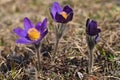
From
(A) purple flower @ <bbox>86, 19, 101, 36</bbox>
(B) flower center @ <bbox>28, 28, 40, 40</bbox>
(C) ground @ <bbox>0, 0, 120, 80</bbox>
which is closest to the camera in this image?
(A) purple flower @ <bbox>86, 19, 101, 36</bbox>

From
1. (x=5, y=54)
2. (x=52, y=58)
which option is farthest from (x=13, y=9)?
(x=52, y=58)

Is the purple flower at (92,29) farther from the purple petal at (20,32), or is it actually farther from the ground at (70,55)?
the purple petal at (20,32)

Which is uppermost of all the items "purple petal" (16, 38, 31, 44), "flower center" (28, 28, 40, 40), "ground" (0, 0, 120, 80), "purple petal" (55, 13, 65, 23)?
"purple petal" (55, 13, 65, 23)

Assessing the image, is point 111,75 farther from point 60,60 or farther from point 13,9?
point 13,9

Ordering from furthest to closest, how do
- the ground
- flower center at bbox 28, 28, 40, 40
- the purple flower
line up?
1. the ground
2. flower center at bbox 28, 28, 40, 40
3. the purple flower

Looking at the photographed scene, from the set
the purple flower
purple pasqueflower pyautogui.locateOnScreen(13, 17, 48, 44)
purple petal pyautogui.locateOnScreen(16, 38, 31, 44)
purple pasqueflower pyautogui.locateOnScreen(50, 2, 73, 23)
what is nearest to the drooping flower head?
the purple flower

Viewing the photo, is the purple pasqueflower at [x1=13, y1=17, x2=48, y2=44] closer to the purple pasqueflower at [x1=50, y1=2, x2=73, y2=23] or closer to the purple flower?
the purple pasqueflower at [x1=50, y1=2, x2=73, y2=23]

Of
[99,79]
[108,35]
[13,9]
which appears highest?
[13,9]

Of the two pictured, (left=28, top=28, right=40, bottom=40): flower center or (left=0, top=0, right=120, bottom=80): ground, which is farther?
(left=0, top=0, right=120, bottom=80): ground
